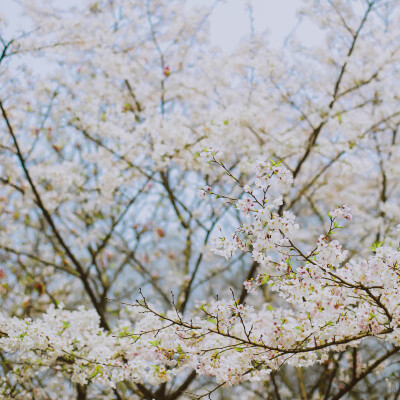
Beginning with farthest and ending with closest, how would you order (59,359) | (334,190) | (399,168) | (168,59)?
1. (334,190)
2. (168,59)
3. (399,168)
4. (59,359)

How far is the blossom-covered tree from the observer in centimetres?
341

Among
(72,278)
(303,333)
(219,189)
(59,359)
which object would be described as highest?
(219,189)

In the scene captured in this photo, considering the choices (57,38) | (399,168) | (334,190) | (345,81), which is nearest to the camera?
(57,38)

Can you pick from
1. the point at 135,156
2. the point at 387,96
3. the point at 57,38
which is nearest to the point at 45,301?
the point at 135,156

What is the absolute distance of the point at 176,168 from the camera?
868 cm

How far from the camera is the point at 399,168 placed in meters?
6.53

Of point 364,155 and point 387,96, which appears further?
point 364,155

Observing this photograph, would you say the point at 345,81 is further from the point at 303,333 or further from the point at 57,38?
the point at 303,333

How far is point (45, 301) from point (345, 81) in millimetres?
7295

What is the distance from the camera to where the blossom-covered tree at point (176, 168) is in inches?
134

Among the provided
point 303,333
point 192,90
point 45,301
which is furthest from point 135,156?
point 303,333

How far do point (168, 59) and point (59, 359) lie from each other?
239 inches

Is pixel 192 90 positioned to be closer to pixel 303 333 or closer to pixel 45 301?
pixel 45 301

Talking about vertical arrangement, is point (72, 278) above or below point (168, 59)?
below
